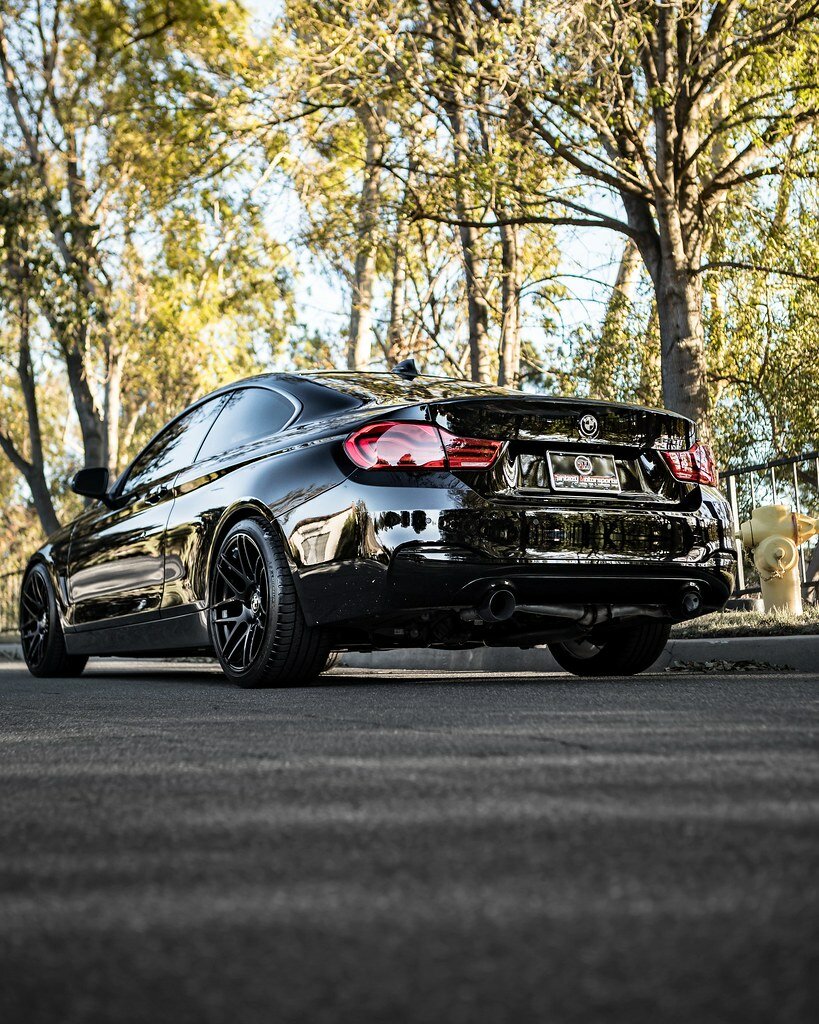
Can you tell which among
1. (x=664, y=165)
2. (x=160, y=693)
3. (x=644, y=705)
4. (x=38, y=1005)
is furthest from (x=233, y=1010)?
(x=664, y=165)

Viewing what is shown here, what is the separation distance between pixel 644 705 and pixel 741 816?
2.23 meters

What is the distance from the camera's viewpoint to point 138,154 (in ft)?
72.2

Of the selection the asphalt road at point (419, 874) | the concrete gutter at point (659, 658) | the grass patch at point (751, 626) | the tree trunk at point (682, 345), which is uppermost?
the tree trunk at point (682, 345)

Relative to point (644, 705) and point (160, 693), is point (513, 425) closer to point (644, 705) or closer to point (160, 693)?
point (644, 705)

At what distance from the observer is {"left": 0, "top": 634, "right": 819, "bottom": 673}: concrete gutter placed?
7164 mm

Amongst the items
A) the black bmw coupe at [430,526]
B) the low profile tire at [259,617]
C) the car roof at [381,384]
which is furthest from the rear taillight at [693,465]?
the low profile tire at [259,617]

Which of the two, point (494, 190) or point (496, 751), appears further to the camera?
point (494, 190)

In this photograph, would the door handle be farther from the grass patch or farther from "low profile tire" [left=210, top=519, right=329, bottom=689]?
the grass patch

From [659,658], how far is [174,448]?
3153 mm

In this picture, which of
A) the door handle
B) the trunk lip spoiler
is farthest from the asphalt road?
the door handle

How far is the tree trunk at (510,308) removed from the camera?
17.0 meters

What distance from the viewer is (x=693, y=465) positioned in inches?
254

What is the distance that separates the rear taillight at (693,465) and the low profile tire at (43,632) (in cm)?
439

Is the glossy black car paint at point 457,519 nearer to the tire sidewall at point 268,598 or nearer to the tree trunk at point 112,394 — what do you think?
the tire sidewall at point 268,598
